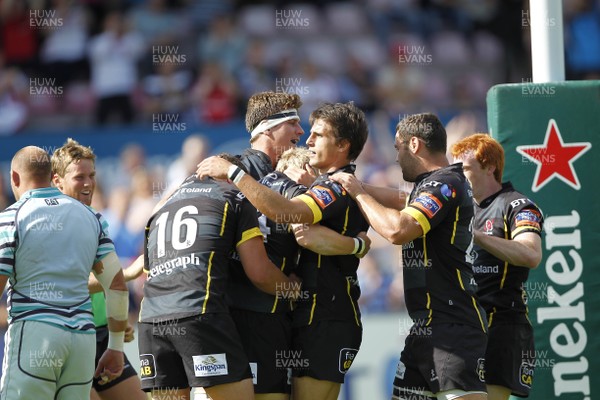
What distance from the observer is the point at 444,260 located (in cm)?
600

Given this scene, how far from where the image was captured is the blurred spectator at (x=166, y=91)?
14531 millimetres

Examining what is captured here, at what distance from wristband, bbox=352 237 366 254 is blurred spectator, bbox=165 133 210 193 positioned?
641 centimetres

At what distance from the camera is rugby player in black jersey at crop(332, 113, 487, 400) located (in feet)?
19.1

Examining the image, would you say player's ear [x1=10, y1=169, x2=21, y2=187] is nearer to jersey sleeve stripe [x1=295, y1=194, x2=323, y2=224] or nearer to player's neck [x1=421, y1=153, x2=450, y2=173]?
jersey sleeve stripe [x1=295, y1=194, x2=323, y2=224]

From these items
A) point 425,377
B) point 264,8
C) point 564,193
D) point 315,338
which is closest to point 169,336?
point 315,338

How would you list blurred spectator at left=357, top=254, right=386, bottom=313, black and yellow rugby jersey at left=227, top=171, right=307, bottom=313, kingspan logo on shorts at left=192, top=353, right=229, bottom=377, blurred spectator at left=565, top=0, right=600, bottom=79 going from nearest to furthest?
1. kingspan logo on shorts at left=192, top=353, right=229, bottom=377
2. black and yellow rugby jersey at left=227, top=171, right=307, bottom=313
3. blurred spectator at left=357, top=254, right=386, bottom=313
4. blurred spectator at left=565, top=0, right=600, bottom=79

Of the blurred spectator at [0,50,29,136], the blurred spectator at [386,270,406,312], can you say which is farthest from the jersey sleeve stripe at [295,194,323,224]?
the blurred spectator at [0,50,29,136]

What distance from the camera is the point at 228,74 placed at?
1516 centimetres

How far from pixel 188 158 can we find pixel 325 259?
21.6 ft

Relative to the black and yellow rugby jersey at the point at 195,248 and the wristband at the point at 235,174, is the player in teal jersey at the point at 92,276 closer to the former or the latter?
the black and yellow rugby jersey at the point at 195,248

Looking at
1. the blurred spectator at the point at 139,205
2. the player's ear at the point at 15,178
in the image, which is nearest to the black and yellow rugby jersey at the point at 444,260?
the player's ear at the point at 15,178

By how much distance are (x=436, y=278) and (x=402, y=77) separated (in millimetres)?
9786

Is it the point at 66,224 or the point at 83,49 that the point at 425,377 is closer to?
the point at 66,224

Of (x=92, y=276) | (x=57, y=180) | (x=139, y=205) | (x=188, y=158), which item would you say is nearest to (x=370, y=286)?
(x=188, y=158)
